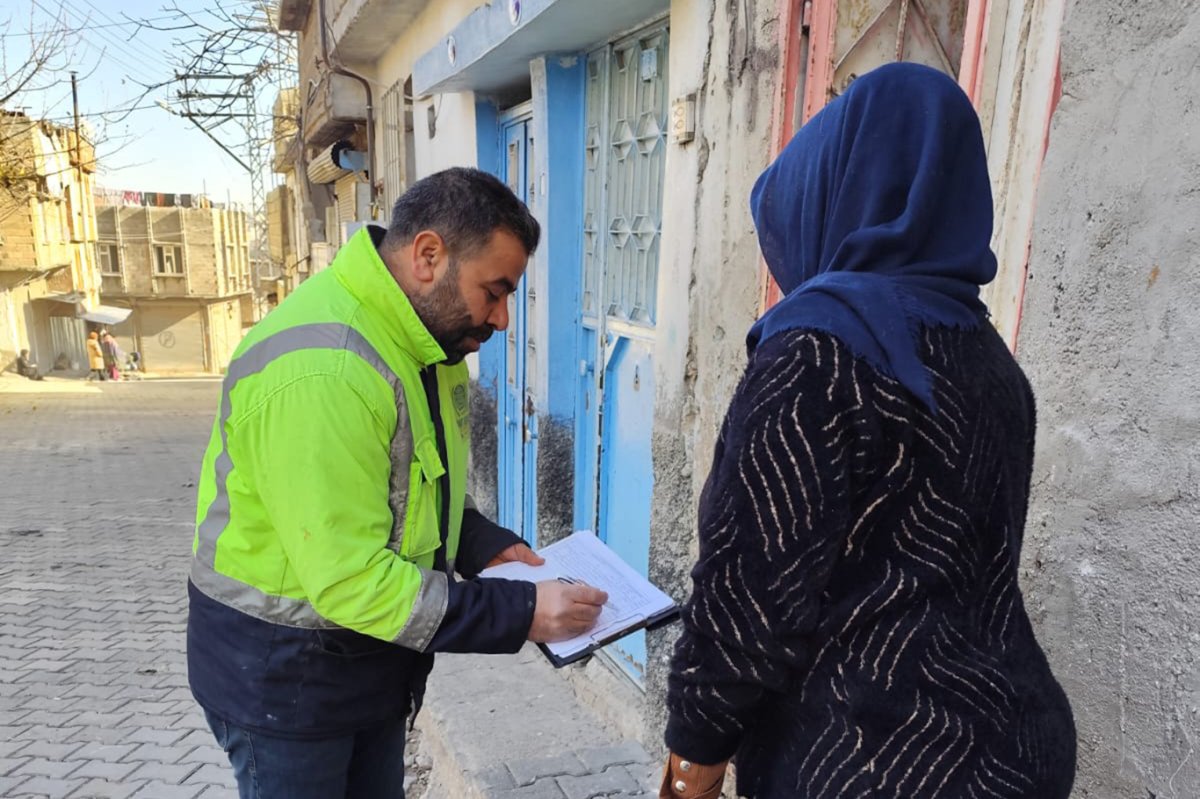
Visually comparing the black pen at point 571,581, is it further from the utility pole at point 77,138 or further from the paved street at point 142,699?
the utility pole at point 77,138

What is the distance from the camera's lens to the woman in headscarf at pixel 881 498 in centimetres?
98

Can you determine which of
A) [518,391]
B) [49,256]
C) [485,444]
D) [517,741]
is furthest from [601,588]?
[49,256]

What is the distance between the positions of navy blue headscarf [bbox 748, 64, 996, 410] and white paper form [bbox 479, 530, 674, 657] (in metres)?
0.80

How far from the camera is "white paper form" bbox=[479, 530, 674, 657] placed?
5.35 ft

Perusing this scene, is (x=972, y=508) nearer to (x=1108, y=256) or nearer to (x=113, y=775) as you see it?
(x=1108, y=256)

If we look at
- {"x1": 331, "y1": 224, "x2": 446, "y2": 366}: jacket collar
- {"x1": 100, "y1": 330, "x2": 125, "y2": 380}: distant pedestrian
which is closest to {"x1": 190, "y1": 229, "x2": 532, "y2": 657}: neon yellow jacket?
{"x1": 331, "y1": 224, "x2": 446, "y2": 366}: jacket collar

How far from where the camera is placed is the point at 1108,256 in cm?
147

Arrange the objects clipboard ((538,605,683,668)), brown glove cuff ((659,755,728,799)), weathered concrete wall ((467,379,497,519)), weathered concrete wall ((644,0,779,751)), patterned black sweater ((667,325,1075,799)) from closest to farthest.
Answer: patterned black sweater ((667,325,1075,799)) → brown glove cuff ((659,755,728,799)) → clipboard ((538,605,683,668)) → weathered concrete wall ((644,0,779,751)) → weathered concrete wall ((467,379,497,519))

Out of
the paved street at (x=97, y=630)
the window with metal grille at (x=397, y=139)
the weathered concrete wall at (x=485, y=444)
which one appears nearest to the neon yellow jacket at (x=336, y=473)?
the paved street at (x=97, y=630)

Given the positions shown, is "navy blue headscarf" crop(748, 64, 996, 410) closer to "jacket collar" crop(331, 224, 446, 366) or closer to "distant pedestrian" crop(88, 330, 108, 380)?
"jacket collar" crop(331, 224, 446, 366)

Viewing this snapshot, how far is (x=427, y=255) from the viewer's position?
1621 mm

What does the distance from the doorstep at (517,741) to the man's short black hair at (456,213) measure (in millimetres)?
2044

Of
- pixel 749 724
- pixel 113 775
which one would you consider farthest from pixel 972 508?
pixel 113 775

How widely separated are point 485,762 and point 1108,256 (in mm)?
2578
